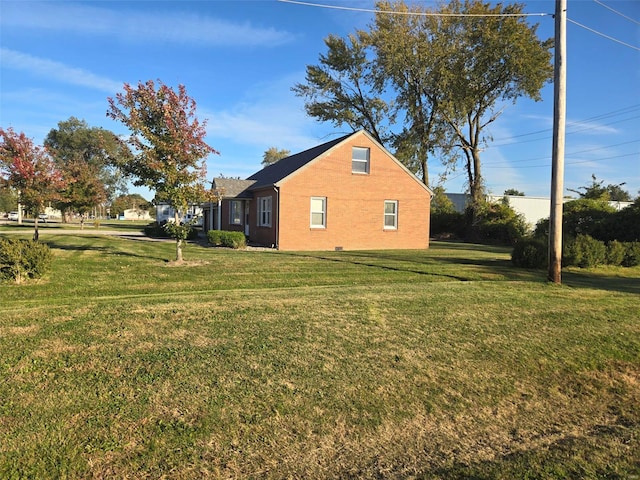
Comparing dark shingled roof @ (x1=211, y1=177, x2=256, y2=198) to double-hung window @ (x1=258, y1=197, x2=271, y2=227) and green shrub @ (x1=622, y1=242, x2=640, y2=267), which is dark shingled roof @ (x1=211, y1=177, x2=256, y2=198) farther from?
green shrub @ (x1=622, y1=242, x2=640, y2=267)

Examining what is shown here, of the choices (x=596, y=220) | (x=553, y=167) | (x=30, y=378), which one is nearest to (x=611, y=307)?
(x=553, y=167)

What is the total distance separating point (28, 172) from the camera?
1691 cm

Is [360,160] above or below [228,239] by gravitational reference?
above

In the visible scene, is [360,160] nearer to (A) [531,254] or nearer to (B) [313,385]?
(A) [531,254]

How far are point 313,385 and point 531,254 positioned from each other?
11.9 m

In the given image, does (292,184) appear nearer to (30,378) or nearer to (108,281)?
(108,281)

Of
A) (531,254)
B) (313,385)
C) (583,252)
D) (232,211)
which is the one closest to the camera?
(313,385)

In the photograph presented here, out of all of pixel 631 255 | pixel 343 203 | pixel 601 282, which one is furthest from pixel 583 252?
pixel 343 203

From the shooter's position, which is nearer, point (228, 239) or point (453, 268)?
point (453, 268)

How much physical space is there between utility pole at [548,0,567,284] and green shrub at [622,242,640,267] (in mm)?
6400

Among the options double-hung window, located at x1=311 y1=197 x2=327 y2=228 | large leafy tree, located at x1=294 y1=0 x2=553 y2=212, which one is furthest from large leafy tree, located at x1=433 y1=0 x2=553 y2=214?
double-hung window, located at x1=311 y1=197 x2=327 y2=228

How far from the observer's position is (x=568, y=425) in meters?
4.20

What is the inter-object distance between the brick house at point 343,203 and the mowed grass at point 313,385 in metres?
12.4

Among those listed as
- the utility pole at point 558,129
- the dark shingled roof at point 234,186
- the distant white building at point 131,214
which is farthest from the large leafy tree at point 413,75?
the distant white building at point 131,214
